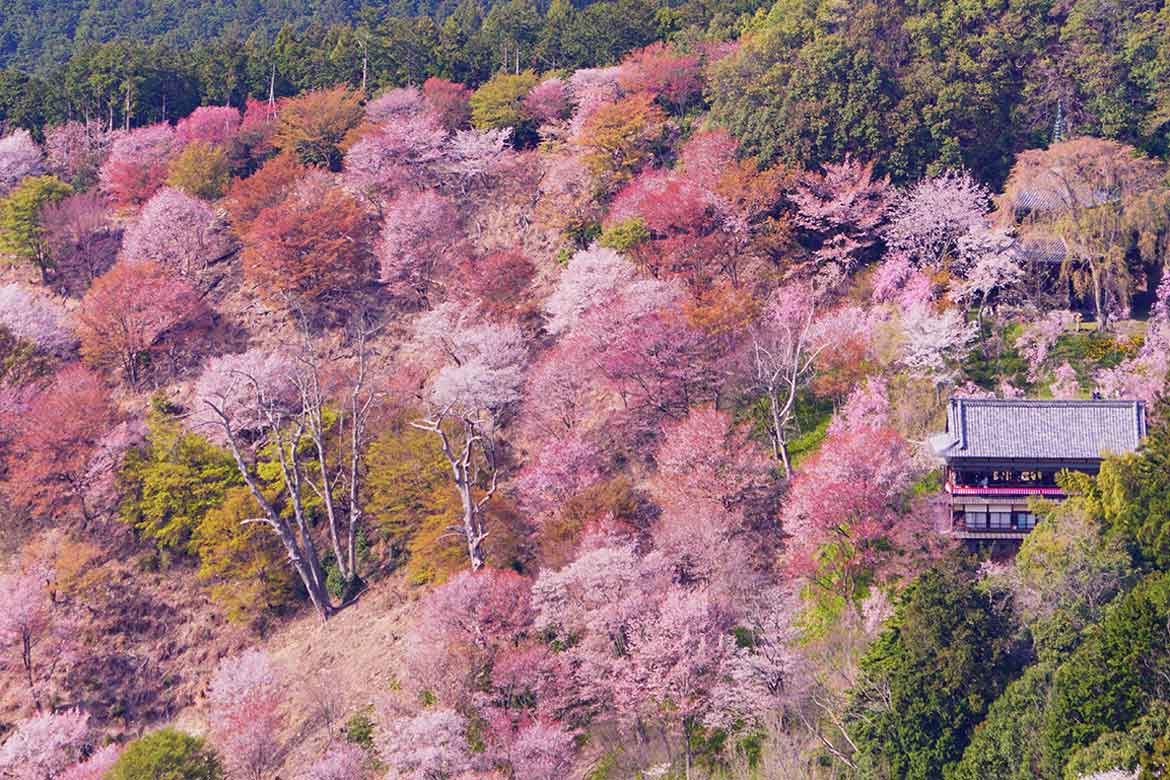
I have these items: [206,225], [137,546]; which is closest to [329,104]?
[206,225]

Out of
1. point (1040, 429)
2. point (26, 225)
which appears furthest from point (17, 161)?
point (1040, 429)

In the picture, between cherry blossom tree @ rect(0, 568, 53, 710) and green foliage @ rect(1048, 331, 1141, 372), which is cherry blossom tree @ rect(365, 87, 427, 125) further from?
green foliage @ rect(1048, 331, 1141, 372)

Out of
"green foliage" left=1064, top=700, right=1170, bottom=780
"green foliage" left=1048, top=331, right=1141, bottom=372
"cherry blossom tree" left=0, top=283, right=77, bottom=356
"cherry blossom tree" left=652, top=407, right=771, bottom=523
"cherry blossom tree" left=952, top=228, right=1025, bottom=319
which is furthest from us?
"cherry blossom tree" left=0, top=283, right=77, bottom=356

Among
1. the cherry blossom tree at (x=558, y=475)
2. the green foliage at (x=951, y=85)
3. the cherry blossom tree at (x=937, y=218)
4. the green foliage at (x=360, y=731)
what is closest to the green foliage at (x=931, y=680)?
the cherry blossom tree at (x=558, y=475)

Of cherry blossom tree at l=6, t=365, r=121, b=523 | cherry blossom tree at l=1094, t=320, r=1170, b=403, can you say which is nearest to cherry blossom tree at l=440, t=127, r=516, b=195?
cherry blossom tree at l=6, t=365, r=121, b=523

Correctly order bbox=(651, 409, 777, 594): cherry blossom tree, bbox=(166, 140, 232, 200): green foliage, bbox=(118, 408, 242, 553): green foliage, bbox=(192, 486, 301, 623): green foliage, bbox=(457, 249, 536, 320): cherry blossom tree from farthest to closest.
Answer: bbox=(166, 140, 232, 200): green foliage
bbox=(457, 249, 536, 320): cherry blossom tree
bbox=(118, 408, 242, 553): green foliage
bbox=(192, 486, 301, 623): green foliage
bbox=(651, 409, 777, 594): cherry blossom tree

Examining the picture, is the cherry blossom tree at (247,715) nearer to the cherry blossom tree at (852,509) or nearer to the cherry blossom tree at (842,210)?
the cherry blossom tree at (852,509)
